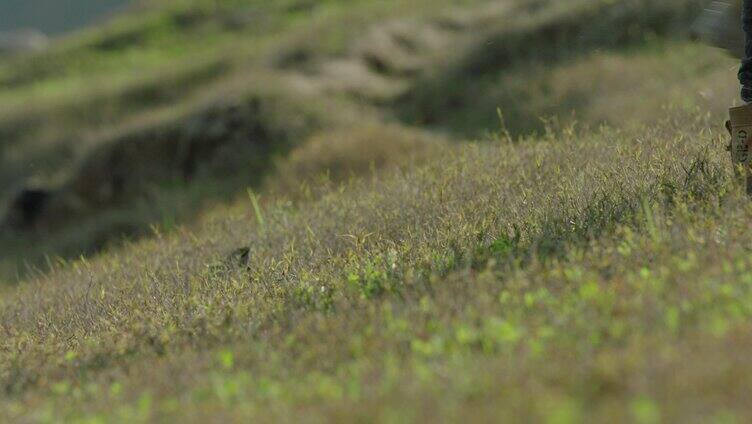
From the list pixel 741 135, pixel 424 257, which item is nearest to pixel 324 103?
pixel 424 257

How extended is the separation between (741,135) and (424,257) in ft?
6.78

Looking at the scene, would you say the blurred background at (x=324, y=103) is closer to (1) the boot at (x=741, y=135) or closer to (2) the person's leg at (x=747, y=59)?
(2) the person's leg at (x=747, y=59)

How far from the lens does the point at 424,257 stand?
5.25m

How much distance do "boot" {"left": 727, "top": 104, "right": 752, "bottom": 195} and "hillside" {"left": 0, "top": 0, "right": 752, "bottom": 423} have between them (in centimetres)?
16

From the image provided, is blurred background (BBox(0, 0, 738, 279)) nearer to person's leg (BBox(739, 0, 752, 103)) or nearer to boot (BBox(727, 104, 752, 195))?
person's leg (BBox(739, 0, 752, 103))

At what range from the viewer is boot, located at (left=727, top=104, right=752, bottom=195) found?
17.2 feet

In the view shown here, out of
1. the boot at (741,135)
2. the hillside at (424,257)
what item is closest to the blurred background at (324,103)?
the hillside at (424,257)

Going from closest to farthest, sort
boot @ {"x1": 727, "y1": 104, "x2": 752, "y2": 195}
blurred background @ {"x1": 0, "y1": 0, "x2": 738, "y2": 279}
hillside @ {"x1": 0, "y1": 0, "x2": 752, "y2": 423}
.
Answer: hillside @ {"x1": 0, "y1": 0, "x2": 752, "y2": 423}, boot @ {"x1": 727, "y1": 104, "x2": 752, "y2": 195}, blurred background @ {"x1": 0, "y1": 0, "x2": 738, "y2": 279}

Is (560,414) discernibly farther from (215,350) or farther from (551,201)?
(551,201)

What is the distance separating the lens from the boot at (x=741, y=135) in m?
5.25

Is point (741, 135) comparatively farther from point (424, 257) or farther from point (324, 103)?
point (324, 103)

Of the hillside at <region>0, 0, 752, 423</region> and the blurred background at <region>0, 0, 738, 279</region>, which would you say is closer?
the hillside at <region>0, 0, 752, 423</region>

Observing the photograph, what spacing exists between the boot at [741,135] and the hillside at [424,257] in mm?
163

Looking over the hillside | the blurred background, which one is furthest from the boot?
the blurred background
